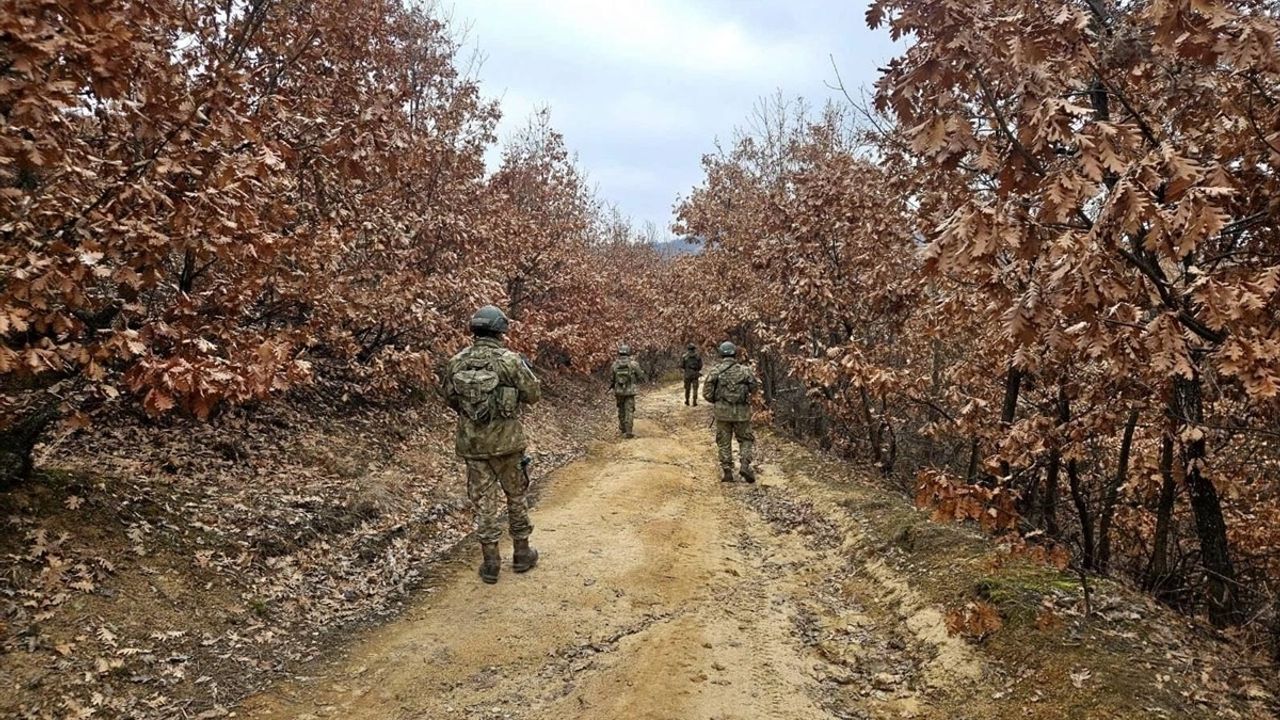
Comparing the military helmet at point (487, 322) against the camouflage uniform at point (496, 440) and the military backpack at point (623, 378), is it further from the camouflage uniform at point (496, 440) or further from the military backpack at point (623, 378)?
the military backpack at point (623, 378)

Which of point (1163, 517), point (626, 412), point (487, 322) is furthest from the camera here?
point (626, 412)

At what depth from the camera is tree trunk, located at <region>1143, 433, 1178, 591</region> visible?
6.52 m

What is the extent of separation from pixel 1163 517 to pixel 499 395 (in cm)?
736

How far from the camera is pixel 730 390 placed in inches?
505

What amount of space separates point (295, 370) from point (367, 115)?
2507 mm

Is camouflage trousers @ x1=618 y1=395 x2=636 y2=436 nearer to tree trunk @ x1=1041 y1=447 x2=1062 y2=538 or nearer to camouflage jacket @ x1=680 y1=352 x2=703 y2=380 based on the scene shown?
camouflage jacket @ x1=680 y1=352 x2=703 y2=380

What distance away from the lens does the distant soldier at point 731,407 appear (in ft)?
42.1

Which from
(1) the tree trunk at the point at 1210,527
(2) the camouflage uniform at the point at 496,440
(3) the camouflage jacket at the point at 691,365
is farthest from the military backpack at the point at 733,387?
(3) the camouflage jacket at the point at 691,365

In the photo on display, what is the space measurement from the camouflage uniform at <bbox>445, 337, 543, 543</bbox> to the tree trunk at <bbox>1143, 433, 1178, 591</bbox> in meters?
6.37

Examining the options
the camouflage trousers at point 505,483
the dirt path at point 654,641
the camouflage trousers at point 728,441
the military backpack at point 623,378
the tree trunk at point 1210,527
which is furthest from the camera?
the military backpack at point 623,378

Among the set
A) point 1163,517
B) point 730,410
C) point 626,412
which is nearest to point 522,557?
point 730,410

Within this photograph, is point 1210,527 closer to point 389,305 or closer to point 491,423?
point 491,423

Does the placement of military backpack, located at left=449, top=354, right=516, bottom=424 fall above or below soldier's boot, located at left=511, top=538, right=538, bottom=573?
above

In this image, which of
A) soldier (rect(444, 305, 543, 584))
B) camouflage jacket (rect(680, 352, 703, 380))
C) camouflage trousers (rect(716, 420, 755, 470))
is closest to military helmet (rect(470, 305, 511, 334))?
soldier (rect(444, 305, 543, 584))
